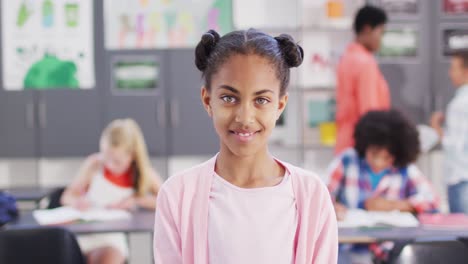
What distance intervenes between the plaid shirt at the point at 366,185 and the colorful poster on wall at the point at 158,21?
261cm

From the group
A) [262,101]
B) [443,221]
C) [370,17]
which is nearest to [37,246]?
[262,101]

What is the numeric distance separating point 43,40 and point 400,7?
2891mm

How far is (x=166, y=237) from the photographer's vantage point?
137 cm

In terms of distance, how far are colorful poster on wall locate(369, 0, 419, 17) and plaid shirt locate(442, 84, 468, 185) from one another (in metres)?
1.95

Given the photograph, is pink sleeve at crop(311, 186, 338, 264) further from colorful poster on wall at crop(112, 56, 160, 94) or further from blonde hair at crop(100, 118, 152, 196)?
colorful poster on wall at crop(112, 56, 160, 94)

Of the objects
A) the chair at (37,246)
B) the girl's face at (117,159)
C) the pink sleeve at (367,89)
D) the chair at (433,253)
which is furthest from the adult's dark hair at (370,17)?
the chair at (37,246)

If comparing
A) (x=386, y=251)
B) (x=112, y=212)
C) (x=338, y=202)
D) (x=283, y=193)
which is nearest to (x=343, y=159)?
(x=338, y=202)

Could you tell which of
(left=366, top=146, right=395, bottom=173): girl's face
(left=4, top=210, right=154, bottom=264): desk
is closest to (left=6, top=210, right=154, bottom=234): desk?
(left=4, top=210, right=154, bottom=264): desk

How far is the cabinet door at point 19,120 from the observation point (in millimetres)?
5609

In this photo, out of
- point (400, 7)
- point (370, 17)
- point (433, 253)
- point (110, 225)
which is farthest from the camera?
point (400, 7)

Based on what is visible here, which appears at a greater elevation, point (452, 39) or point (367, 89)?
point (452, 39)

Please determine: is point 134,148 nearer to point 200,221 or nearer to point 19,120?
point 19,120

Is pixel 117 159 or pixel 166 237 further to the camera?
pixel 117 159

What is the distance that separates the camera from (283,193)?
1.38 metres
